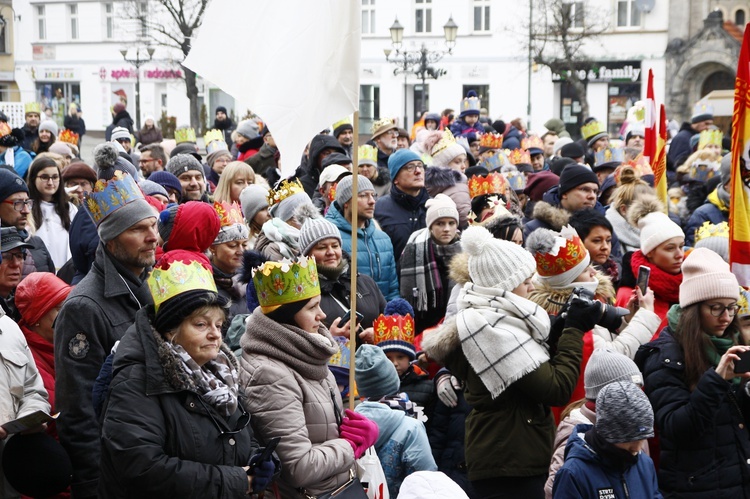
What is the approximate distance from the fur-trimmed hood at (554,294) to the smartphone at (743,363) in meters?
0.93

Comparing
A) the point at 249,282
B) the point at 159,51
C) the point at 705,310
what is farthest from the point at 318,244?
the point at 159,51

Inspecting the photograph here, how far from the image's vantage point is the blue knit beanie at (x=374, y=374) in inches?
200

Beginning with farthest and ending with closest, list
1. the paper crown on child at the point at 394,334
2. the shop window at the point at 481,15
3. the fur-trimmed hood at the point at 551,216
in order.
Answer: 1. the shop window at the point at 481,15
2. the fur-trimmed hood at the point at 551,216
3. the paper crown on child at the point at 394,334

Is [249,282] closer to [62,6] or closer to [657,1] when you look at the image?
[657,1]

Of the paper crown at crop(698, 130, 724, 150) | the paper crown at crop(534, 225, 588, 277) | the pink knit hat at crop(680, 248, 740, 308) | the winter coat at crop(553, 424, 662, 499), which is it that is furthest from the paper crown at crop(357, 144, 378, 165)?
the winter coat at crop(553, 424, 662, 499)

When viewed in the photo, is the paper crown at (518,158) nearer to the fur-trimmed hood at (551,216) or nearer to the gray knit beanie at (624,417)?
the fur-trimmed hood at (551,216)

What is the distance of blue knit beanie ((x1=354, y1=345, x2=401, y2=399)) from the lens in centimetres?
507

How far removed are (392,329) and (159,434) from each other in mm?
2299

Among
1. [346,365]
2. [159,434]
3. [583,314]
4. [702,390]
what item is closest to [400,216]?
[346,365]

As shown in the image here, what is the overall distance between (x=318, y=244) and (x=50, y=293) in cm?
157

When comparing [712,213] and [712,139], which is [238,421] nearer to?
[712,213]

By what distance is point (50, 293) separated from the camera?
5.23 meters

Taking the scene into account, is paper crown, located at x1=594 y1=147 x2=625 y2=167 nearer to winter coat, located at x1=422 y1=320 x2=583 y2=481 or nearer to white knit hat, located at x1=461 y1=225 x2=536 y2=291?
white knit hat, located at x1=461 y1=225 x2=536 y2=291

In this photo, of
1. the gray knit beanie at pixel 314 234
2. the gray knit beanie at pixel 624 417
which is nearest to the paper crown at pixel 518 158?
the gray knit beanie at pixel 314 234
